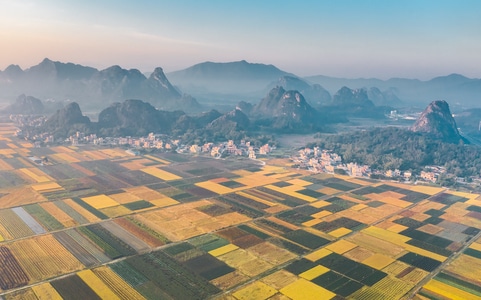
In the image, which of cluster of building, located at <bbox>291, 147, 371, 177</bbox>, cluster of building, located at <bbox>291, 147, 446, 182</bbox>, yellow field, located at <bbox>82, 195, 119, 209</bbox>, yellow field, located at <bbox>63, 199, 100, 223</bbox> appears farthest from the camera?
cluster of building, located at <bbox>291, 147, 371, 177</bbox>

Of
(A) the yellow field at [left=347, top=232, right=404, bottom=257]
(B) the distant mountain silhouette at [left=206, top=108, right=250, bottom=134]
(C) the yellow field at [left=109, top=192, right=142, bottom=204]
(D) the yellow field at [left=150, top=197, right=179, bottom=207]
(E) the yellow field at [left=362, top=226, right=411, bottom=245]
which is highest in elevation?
(B) the distant mountain silhouette at [left=206, top=108, right=250, bottom=134]

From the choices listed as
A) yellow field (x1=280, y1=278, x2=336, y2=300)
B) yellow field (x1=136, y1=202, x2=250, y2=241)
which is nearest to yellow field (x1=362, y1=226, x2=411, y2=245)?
yellow field (x1=136, y1=202, x2=250, y2=241)

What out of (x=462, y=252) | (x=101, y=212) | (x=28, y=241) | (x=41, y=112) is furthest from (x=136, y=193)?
(x=41, y=112)

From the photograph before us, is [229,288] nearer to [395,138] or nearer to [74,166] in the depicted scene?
[74,166]

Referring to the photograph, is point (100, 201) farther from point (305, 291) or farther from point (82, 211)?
point (305, 291)

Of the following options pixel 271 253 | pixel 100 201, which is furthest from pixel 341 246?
pixel 100 201

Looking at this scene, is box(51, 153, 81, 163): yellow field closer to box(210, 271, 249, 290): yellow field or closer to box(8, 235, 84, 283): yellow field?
box(8, 235, 84, 283): yellow field

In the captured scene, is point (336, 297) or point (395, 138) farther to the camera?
point (395, 138)
